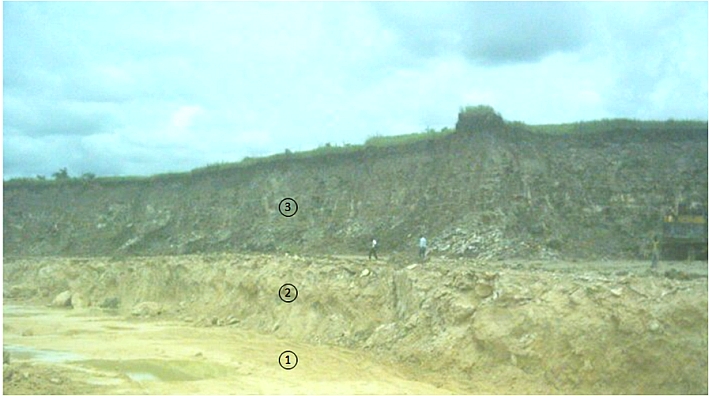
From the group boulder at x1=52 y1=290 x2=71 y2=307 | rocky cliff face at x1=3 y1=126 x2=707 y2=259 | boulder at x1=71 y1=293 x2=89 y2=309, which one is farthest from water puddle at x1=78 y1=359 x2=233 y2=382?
boulder at x1=52 y1=290 x2=71 y2=307

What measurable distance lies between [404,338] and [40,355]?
28.1 ft

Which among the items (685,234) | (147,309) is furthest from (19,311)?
(685,234)

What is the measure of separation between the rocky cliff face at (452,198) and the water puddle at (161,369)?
14091mm

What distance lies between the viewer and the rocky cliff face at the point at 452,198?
2847cm

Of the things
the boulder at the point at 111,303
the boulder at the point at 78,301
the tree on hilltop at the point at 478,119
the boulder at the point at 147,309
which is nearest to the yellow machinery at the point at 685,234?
the tree on hilltop at the point at 478,119

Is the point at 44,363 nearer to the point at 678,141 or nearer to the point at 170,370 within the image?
the point at 170,370

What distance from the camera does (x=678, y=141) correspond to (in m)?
30.5

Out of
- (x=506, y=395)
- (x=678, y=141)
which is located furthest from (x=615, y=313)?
(x=678, y=141)

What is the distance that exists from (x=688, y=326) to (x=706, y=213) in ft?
38.5

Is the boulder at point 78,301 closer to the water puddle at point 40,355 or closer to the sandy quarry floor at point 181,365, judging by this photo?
the sandy quarry floor at point 181,365

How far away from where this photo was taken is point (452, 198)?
33.5 metres

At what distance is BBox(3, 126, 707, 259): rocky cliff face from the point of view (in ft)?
93.4

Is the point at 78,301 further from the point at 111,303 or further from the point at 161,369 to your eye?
the point at 161,369

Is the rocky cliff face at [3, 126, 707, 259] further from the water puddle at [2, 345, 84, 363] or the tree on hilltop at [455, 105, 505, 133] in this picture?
the water puddle at [2, 345, 84, 363]
